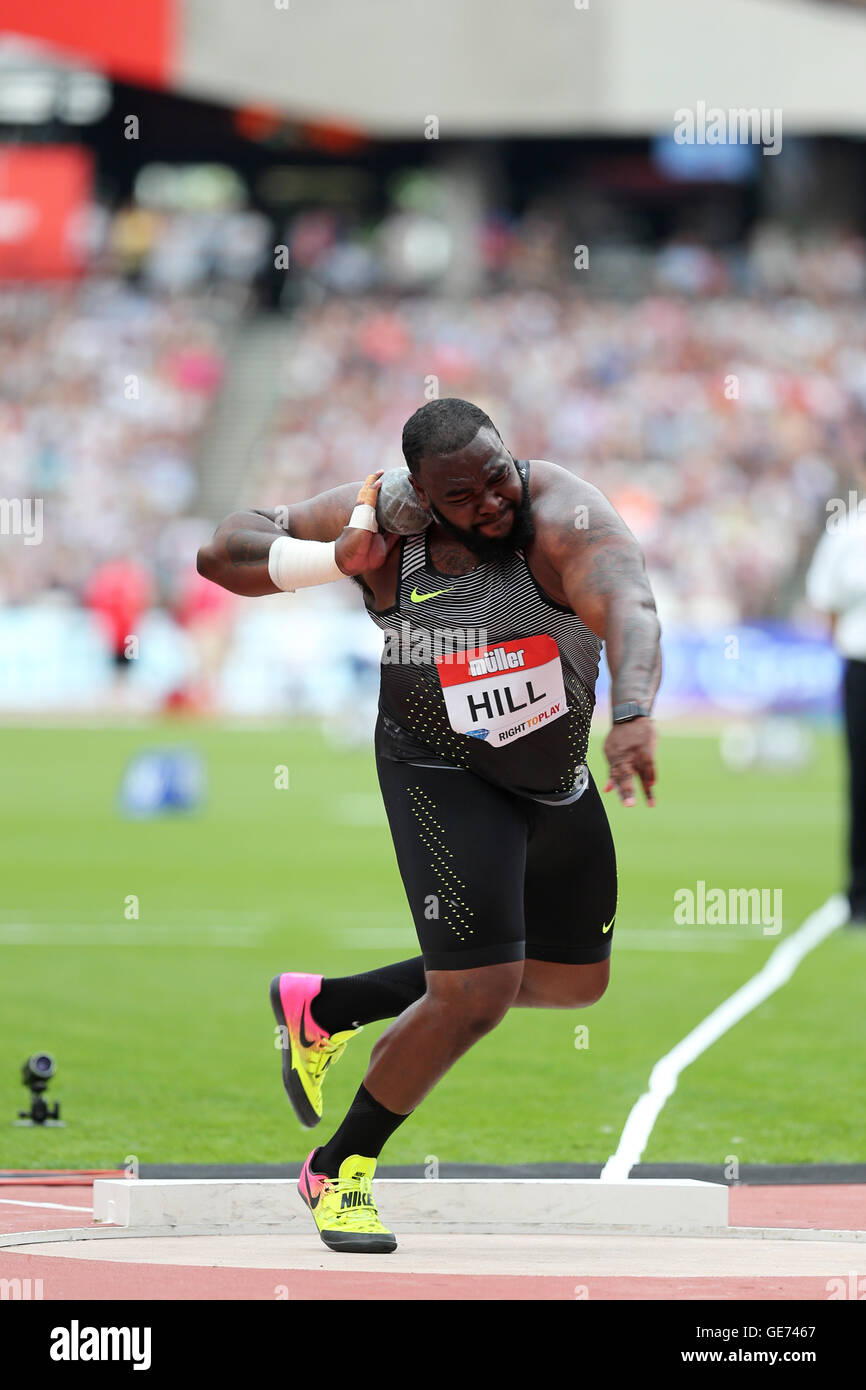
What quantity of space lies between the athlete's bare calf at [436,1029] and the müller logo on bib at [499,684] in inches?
25.7

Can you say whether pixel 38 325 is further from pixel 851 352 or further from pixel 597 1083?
pixel 597 1083

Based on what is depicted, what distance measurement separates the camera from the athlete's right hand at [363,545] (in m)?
5.77

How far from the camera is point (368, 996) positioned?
638cm

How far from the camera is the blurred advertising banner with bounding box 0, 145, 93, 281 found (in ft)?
140

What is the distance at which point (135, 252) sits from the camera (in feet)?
147

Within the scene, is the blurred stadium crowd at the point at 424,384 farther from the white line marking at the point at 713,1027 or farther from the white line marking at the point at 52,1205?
the white line marking at the point at 52,1205

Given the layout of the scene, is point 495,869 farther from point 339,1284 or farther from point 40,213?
point 40,213

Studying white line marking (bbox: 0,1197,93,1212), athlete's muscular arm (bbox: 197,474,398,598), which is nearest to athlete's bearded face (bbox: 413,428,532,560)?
athlete's muscular arm (bbox: 197,474,398,598)

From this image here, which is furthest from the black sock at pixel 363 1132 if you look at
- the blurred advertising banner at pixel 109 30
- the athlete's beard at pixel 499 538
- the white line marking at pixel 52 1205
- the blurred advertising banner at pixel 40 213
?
the blurred advertising banner at pixel 40 213

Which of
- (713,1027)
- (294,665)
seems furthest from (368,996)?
(294,665)

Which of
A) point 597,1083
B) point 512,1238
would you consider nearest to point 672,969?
point 597,1083

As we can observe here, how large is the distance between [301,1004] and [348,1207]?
2.77 ft

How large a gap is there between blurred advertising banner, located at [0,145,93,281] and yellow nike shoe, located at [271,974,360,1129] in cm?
3795

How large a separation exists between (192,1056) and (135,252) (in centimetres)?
3735
